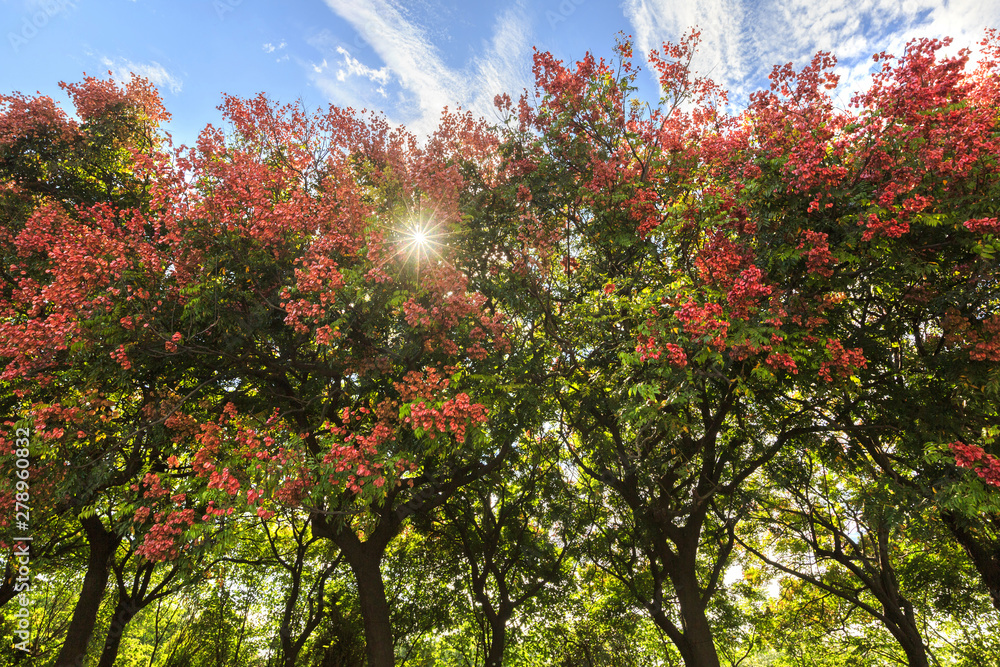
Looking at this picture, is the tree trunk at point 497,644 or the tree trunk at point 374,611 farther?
the tree trunk at point 497,644

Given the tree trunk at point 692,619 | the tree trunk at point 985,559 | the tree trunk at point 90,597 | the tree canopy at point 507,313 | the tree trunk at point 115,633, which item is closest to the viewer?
the tree canopy at point 507,313

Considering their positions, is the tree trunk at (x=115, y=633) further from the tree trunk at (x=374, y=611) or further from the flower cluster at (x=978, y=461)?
the flower cluster at (x=978, y=461)

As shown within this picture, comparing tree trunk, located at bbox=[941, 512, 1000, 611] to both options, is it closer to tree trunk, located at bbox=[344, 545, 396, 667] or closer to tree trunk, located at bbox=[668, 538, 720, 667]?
tree trunk, located at bbox=[668, 538, 720, 667]

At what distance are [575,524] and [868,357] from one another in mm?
9980

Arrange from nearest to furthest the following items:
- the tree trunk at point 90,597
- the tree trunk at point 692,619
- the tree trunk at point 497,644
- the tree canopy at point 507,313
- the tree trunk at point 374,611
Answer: the tree canopy at point 507,313 → the tree trunk at point 692,619 → the tree trunk at point 374,611 → the tree trunk at point 90,597 → the tree trunk at point 497,644

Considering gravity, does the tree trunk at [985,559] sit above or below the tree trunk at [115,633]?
above

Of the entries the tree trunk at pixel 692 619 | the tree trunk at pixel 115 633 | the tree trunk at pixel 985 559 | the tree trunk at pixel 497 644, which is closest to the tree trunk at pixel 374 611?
the tree trunk at pixel 497 644

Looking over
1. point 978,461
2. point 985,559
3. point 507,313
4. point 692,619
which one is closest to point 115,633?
point 507,313

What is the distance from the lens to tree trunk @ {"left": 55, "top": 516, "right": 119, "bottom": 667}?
1184 centimetres

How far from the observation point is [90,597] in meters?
12.6

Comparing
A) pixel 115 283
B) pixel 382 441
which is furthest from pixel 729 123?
pixel 115 283

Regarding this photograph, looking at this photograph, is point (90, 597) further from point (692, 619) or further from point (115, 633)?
point (692, 619)

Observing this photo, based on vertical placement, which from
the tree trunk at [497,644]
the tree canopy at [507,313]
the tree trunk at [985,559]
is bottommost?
the tree trunk at [497,644]

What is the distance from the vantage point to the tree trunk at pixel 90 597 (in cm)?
1184
